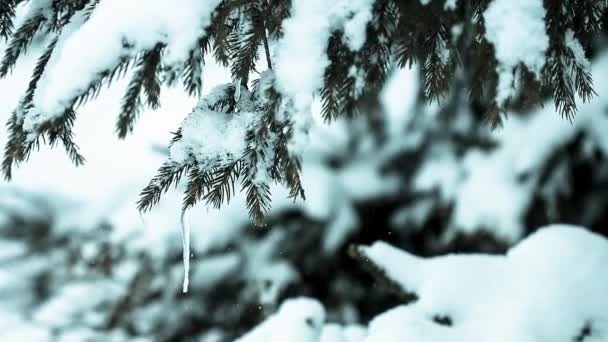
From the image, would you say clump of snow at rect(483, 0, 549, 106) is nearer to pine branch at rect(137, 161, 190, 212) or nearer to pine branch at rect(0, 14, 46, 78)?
pine branch at rect(137, 161, 190, 212)

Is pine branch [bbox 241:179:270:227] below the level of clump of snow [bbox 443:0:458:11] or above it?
below

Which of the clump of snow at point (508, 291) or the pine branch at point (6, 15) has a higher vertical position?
the pine branch at point (6, 15)

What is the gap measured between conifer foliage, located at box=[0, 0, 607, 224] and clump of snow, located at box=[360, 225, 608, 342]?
810 mm

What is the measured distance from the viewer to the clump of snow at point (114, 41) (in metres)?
0.93

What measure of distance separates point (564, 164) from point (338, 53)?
6.16ft

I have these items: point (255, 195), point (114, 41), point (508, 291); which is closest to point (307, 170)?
point (508, 291)

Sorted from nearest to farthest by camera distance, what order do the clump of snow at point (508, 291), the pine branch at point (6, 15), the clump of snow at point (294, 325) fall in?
the pine branch at point (6, 15)
the clump of snow at point (508, 291)
the clump of snow at point (294, 325)

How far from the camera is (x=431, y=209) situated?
284cm

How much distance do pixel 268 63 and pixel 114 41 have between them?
0.34m

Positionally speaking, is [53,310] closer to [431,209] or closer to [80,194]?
[80,194]

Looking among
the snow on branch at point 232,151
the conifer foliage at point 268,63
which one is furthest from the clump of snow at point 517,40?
the snow on branch at point 232,151

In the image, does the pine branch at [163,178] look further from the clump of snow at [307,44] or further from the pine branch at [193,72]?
the clump of snow at [307,44]

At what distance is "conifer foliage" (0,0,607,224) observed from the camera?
3.14 feet

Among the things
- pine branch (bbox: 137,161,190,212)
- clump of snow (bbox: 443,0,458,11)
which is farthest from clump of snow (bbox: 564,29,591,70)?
pine branch (bbox: 137,161,190,212)
